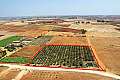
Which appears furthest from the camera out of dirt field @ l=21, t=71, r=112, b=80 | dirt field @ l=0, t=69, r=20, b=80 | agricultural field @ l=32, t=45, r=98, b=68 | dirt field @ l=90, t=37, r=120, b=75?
agricultural field @ l=32, t=45, r=98, b=68

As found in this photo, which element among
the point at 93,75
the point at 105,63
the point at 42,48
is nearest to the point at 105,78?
the point at 93,75

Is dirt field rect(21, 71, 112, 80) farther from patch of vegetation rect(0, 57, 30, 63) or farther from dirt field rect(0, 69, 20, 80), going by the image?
patch of vegetation rect(0, 57, 30, 63)

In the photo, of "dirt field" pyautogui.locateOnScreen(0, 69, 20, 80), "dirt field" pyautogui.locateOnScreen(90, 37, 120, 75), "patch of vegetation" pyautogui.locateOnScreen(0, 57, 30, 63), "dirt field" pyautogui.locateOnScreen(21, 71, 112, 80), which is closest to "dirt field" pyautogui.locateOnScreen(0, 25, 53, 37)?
"dirt field" pyautogui.locateOnScreen(90, 37, 120, 75)

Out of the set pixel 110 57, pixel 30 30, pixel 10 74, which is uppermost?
pixel 10 74

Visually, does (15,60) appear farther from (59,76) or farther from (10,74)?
(59,76)

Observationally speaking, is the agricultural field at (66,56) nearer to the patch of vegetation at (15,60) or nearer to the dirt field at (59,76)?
the patch of vegetation at (15,60)

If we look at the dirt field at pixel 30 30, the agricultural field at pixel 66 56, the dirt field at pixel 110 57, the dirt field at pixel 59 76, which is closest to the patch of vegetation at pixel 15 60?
the agricultural field at pixel 66 56

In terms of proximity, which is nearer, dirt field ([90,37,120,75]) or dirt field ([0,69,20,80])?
dirt field ([0,69,20,80])

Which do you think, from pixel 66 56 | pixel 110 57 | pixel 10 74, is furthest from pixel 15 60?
pixel 110 57
